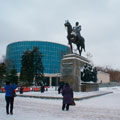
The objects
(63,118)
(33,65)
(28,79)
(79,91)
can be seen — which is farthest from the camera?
(33,65)

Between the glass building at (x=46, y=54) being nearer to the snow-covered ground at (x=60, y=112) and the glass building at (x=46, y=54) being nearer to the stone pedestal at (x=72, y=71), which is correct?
the stone pedestal at (x=72, y=71)

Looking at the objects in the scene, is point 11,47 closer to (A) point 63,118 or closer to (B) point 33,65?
(B) point 33,65

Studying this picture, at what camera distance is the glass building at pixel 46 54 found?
72.2m

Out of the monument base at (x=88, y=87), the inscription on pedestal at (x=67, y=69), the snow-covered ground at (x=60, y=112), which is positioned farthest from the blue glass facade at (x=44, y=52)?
the snow-covered ground at (x=60, y=112)

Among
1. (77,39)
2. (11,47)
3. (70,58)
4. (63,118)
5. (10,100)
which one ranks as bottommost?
(63,118)

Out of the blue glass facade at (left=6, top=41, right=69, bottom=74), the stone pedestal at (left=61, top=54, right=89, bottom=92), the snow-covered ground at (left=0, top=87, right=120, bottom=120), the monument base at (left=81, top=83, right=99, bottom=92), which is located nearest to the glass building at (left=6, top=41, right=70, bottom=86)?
the blue glass facade at (left=6, top=41, right=69, bottom=74)

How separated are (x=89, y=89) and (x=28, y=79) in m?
26.4

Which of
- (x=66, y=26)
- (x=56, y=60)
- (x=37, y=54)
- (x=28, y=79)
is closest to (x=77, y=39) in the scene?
(x=66, y=26)

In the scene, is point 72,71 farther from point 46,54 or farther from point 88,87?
point 46,54

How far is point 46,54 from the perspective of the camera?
7338 cm

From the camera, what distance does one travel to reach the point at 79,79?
18625 millimetres

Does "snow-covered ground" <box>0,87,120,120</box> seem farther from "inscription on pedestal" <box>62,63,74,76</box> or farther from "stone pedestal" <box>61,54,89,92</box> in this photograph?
"inscription on pedestal" <box>62,63,74,76</box>

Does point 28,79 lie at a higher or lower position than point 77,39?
lower

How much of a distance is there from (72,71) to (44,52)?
5513 centimetres
